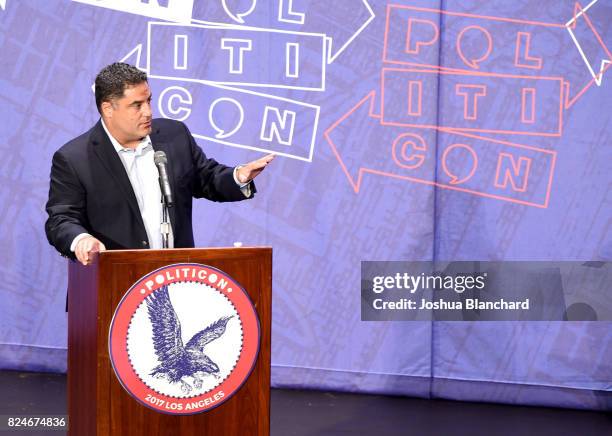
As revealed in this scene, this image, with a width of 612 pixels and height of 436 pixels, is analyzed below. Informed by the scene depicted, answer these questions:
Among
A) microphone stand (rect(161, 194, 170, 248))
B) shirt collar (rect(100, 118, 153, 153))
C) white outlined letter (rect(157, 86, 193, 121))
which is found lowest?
microphone stand (rect(161, 194, 170, 248))

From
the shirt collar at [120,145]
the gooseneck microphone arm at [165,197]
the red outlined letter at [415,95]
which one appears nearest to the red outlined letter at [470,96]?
the red outlined letter at [415,95]

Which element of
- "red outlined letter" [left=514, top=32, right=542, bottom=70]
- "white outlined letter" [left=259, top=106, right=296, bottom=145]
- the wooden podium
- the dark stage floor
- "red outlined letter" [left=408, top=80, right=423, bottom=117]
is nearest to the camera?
the wooden podium

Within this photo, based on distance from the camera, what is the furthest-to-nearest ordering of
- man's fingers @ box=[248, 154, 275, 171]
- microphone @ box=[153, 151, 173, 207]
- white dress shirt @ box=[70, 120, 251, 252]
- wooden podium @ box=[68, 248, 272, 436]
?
white dress shirt @ box=[70, 120, 251, 252] → man's fingers @ box=[248, 154, 275, 171] → microphone @ box=[153, 151, 173, 207] → wooden podium @ box=[68, 248, 272, 436]

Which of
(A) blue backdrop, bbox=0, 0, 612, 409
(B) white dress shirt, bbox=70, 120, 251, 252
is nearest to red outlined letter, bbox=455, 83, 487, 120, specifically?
(A) blue backdrop, bbox=0, 0, 612, 409

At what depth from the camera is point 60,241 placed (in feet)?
8.44

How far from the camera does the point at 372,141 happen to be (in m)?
4.62

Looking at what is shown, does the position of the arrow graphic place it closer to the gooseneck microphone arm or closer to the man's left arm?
the man's left arm

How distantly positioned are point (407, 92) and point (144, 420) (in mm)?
2629

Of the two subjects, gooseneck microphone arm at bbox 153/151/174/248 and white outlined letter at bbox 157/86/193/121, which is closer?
gooseneck microphone arm at bbox 153/151/174/248

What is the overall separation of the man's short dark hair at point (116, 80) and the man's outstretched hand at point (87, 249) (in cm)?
58

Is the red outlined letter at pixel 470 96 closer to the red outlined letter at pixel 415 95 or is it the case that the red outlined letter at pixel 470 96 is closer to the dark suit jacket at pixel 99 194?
the red outlined letter at pixel 415 95

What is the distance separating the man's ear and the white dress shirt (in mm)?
75

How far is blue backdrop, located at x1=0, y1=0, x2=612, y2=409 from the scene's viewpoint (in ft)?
14.5

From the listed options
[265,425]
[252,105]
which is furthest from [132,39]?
[265,425]
